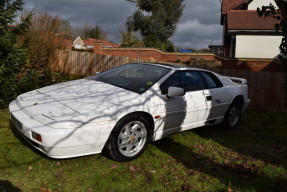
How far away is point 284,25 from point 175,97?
1912 mm

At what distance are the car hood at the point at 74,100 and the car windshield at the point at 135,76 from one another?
198mm

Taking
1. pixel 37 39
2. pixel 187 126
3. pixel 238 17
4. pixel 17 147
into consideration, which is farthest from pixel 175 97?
pixel 238 17

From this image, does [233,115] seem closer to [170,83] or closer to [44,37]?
[170,83]

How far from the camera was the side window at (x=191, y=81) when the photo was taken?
4.73 meters

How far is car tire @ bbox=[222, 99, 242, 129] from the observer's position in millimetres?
5668

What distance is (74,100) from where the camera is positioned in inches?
145

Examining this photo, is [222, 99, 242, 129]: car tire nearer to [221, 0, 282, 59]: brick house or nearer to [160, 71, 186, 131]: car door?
[160, 71, 186, 131]: car door

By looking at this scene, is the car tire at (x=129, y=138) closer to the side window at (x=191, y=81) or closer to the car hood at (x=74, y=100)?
the car hood at (x=74, y=100)

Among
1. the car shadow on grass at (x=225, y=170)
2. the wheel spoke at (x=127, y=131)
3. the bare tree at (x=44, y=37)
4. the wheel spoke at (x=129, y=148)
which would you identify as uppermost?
the bare tree at (x=44, y=37)

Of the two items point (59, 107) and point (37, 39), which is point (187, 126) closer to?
point (59, 107)

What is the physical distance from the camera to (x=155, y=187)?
10.6 ft

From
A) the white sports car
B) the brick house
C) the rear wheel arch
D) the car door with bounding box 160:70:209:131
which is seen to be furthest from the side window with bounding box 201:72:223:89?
the brick house

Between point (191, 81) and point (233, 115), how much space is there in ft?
5.47

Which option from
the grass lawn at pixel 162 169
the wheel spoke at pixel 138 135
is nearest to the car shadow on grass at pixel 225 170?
the grass lawn at pixel 162 169
